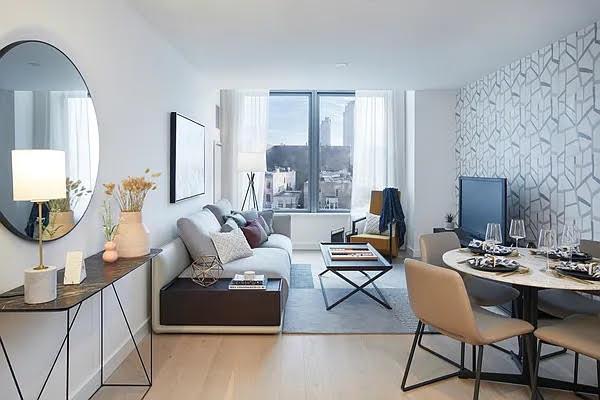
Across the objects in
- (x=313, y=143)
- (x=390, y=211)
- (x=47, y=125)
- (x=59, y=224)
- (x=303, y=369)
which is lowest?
(x=303, y=369)

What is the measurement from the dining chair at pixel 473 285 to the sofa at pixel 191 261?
4.28 feet

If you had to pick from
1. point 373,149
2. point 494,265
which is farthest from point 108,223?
point 373,149

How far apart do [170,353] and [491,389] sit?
2.23 meters

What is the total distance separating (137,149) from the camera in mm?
3498

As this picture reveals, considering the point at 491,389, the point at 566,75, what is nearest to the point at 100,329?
the point at 491,389

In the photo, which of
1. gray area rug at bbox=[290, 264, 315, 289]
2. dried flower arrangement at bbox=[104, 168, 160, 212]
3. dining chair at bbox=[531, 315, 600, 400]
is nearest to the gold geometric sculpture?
dried flower arrangement at bbox=[104, 168, 160, 212]

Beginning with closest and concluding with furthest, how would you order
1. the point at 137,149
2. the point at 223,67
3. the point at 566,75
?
the point at 137,149
the point at 566,75
the point at 223,67

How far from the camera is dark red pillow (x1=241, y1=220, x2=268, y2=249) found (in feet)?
16.8

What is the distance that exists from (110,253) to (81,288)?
0.59m

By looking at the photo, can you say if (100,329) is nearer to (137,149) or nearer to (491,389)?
(137,149)

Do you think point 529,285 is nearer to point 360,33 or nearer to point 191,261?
point 360,33

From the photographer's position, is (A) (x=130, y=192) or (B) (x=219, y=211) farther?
(B) (x=219, y=211)

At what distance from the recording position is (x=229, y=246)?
14.1ft

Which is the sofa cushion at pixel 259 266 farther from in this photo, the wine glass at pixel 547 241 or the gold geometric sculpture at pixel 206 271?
the wine glass at pixel 547 241
